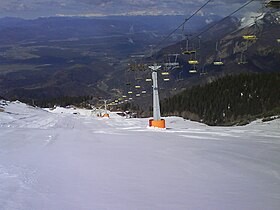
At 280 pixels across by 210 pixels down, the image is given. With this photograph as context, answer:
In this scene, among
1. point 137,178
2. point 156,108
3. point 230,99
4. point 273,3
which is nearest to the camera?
point 137,178

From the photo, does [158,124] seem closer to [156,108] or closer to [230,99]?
[156,108]

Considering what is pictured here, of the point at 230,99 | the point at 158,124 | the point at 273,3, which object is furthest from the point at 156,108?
the point at 230,99

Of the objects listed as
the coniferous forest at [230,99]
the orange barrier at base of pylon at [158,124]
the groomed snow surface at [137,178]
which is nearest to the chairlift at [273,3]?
the groomed snow surface at [137,178]

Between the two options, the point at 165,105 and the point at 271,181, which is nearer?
the point at 271,181

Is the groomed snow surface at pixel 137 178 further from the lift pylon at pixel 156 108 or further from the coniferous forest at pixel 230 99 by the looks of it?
the coniferous forest at pixel 230 99

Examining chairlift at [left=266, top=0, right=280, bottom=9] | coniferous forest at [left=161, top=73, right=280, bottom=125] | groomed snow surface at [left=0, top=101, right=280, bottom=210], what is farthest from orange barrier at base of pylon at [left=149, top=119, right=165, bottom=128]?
coniferous forest at [left=161, top=73, right=280, bottom=125]

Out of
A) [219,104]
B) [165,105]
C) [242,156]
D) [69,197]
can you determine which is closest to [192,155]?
[242,156]

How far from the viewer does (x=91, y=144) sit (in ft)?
42.4

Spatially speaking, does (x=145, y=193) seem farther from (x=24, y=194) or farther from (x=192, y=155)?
(x=192, y=155)

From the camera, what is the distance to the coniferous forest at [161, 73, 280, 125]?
107 meters

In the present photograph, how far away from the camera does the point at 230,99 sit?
115062 mm

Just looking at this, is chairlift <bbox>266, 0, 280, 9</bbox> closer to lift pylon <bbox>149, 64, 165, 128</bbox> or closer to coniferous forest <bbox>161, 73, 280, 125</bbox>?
lift pylon <bbox>149, 64, 165, 128</bbox>

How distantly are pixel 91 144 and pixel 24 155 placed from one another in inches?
131

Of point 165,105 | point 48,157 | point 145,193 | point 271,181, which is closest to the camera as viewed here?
point 145,193
